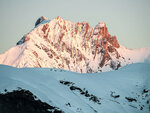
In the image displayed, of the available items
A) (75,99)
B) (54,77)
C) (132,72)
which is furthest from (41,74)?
(132,72)

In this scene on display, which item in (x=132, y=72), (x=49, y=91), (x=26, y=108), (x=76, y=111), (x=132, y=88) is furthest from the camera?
(x=132, y=72)

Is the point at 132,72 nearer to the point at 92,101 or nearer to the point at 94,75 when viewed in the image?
the point at 94,75

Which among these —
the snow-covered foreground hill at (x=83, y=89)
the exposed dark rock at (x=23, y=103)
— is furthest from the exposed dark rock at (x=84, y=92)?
the exposed dark rock at (x=23, y=103)

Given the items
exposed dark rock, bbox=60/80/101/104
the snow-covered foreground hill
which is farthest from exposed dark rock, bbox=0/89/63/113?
exposed dark rock, bbox=60/80/101/104

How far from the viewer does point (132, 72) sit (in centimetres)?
5278

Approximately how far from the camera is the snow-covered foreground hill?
35000 millimetres

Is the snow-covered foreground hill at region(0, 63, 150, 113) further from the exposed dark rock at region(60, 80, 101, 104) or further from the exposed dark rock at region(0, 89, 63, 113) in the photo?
the exposed dark rock at region(0, 89, 63, 113)

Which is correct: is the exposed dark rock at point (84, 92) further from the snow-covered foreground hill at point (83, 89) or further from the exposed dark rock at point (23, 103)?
the exposed dark rock at point (23, 103)

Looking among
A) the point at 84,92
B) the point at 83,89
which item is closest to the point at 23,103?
the point at 84,92

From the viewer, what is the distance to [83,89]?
41062mm

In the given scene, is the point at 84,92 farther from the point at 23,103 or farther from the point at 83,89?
the point at 23,103

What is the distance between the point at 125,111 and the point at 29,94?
12.1 m

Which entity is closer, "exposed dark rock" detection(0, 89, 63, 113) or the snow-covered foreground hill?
"exposed dark rock" detection(0, 89, 63, 113)

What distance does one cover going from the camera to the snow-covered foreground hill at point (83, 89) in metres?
35.0
